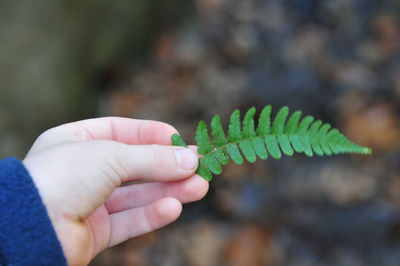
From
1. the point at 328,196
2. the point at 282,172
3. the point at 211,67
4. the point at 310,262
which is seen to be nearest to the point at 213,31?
the point at 211,67

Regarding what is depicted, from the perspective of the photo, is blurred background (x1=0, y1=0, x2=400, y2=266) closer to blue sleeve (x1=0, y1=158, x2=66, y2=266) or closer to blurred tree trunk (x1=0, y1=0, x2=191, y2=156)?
blurred tree trunk (x1=0, y1=0, x2=191, y2=156)

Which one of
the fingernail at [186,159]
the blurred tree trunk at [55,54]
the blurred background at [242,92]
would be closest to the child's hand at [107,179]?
the fingernail at [186,159]

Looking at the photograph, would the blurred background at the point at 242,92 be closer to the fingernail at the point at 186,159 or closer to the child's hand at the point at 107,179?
the child's hand at the point at 107,179

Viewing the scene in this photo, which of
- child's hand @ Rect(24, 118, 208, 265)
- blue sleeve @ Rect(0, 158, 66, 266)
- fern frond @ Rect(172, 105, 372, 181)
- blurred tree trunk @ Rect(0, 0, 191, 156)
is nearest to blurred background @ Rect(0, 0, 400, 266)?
blurred tree trunk @ Rect(0, 0, 191, 156)

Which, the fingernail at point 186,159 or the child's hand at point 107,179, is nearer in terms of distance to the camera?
the child's hand at point 107,179

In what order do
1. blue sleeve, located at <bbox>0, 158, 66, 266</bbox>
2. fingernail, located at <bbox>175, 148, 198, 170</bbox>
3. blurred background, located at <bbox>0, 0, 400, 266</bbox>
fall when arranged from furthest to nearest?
1. blurred background, located at <bbox>0, 0, 400, 266</bbox>
2. fingernail, located at <bbox>175, 148, 198, 170</bbox>
3. blue sleeve, located at <bbox>0, 158, 66, 266</bbox>
